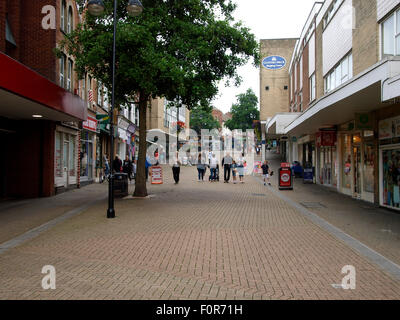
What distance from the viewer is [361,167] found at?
49.4 feet

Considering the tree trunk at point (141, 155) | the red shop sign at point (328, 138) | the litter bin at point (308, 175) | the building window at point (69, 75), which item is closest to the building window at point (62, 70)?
the building window at point (69, 75)

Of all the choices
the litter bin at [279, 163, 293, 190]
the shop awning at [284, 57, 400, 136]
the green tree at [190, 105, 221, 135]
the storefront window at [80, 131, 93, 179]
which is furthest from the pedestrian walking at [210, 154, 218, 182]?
the green tree at [190, 105, 221, 135]

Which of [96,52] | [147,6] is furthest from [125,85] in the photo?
[147,6]

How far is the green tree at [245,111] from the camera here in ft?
244

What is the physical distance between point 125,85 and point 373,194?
32.4ft

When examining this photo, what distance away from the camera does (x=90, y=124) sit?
2097cm

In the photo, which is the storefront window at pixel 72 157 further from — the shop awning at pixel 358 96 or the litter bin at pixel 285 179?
the shop awning at pixel 358 96

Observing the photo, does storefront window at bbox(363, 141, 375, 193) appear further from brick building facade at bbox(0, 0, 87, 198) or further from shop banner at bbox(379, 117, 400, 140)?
brick building facade at bbox(0, 0, 87, 198)

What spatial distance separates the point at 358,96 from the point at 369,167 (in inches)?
189

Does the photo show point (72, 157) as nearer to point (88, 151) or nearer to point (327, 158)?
point (88, 151)

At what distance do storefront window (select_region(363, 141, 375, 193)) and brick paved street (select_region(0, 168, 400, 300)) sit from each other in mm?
5044

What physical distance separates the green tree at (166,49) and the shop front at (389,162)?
5.38m

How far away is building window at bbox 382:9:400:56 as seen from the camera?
1131 cm
